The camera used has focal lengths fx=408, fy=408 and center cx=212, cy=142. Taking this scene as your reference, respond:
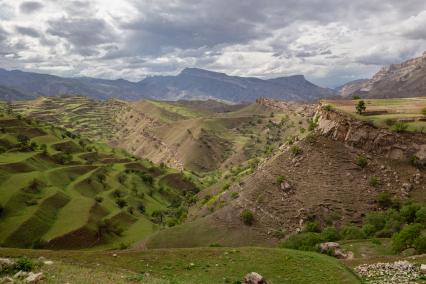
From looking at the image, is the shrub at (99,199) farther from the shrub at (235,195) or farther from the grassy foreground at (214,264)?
the grassy foreground at (214,264)

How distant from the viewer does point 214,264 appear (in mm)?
31156

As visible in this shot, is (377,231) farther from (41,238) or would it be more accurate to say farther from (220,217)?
(41,238)

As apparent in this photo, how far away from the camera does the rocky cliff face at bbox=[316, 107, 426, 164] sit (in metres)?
71.9

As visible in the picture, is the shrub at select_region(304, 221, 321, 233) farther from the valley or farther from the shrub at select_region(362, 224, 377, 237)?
the shrub at select_region(362, 224, 377, 237)

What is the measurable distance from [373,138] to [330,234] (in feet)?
75.3

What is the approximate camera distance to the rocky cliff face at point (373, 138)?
71.9 metres

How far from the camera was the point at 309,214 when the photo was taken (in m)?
69.1

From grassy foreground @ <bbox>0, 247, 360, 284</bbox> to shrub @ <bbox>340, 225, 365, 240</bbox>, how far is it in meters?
30.5

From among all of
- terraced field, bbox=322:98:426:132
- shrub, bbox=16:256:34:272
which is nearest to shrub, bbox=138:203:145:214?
terraced field, bbox=322:98:426:132

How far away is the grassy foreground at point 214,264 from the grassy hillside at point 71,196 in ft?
205

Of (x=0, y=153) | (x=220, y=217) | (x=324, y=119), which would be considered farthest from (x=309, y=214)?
(x=0, y=153)

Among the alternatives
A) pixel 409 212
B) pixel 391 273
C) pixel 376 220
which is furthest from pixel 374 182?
pixel 391 273

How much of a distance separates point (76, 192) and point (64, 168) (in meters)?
19.1

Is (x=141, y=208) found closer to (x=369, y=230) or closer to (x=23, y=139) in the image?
(x=23, y=139)
